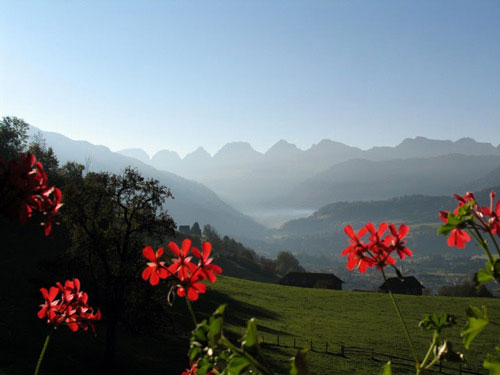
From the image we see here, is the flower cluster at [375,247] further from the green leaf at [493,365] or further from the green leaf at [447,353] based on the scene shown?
the green leaf at [493,365]

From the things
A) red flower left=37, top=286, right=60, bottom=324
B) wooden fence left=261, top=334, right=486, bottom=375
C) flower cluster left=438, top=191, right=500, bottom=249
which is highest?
flower cluster left=438, top=191, right=500, bottom=249

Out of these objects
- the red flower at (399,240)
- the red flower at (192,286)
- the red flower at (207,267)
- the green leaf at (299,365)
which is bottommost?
the green leaf at (299,365)

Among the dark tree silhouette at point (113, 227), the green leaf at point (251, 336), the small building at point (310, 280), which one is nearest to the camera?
the green leaf at point (251, 336)

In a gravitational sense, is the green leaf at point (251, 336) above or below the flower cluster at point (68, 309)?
above

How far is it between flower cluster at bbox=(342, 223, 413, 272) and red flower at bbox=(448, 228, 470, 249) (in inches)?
6.2

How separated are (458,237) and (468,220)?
18 cm

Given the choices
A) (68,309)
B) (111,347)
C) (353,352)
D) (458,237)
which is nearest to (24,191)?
(68,309)

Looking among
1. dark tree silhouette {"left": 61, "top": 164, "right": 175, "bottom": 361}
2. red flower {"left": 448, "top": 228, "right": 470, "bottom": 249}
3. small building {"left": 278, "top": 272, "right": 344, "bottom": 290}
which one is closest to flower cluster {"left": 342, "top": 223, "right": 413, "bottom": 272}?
red flower {"left": 448, "top": 228, "right": 470, "bottom": 249}

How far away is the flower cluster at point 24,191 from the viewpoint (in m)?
1.10

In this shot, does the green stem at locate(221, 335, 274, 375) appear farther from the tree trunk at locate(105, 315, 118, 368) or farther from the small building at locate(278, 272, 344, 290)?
the small building at locate(278, 272, 344, 290)

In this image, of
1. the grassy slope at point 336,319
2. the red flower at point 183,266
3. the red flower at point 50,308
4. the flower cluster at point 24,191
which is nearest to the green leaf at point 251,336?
the red flower at point 183,266

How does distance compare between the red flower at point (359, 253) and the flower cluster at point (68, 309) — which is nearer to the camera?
the red flower at point (359, 253)

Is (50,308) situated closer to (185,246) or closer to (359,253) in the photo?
(185,246)

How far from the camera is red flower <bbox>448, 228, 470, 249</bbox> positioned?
132 centimetres
